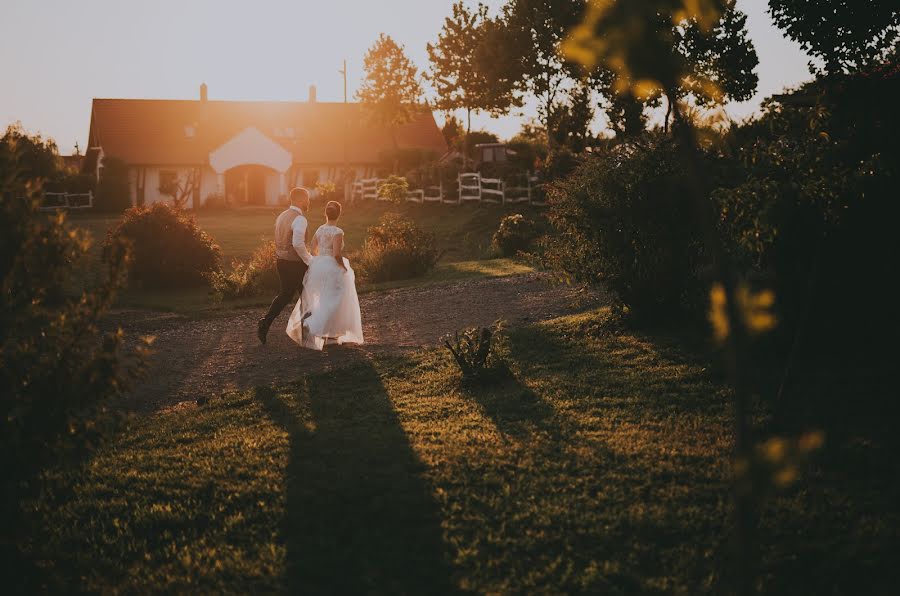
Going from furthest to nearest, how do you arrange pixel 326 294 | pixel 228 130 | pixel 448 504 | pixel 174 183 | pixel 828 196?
pixel 228 130
pixel 174 183
pixel 326 294
pixel 828 196
pixel 448 504

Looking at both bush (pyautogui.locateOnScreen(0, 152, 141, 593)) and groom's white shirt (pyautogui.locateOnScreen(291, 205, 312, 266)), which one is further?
groom's white shirt (pyautogui.locateOnScreen(291, 205, 312, 266))

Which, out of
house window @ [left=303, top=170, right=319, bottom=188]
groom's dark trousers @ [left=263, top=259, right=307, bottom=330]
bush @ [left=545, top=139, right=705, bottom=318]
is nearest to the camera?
bush @ [left=545, top=139, right=705, bottom=318]

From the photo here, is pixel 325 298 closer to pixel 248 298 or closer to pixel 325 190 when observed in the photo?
pixel 248 298

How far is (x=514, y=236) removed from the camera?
72.7 feet

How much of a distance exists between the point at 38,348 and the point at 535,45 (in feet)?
126

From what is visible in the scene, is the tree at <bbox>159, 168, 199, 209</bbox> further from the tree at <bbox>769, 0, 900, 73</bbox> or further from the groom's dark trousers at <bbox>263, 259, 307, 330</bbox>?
the tree at <bbox>769, 0, 900, 73</bbox>

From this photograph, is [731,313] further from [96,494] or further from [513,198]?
[513,198]

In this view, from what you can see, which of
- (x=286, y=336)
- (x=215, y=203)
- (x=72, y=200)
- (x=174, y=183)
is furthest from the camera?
(x=174, y=183)

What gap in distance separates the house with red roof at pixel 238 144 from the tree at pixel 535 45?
10.2 meters

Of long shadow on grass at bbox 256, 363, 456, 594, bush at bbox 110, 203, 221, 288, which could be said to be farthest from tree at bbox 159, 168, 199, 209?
long shadow on grass at bbox 256, 363, 456, 594

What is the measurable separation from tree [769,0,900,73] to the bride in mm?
5684

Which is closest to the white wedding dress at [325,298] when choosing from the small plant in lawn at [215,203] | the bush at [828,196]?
the bush at [828,196]

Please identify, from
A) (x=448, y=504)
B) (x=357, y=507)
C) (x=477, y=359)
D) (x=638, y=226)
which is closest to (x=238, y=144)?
(x=638, y=226)

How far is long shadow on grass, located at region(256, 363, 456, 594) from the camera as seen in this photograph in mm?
4344
